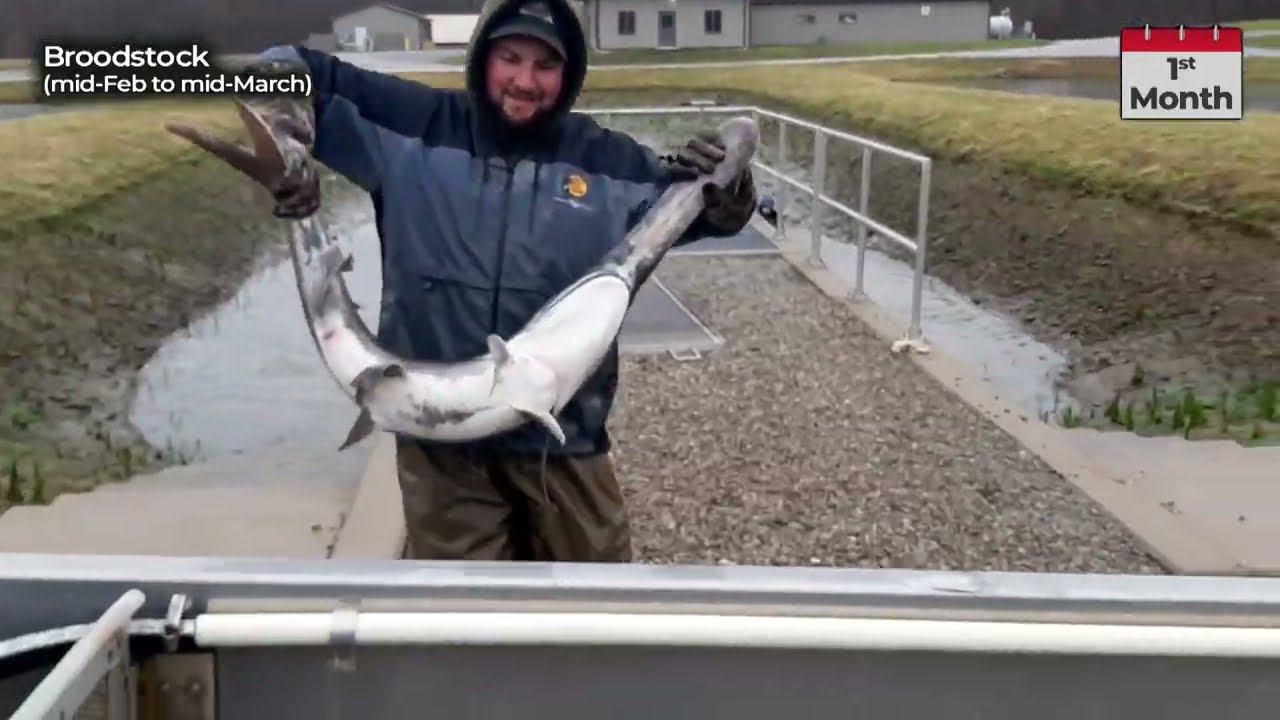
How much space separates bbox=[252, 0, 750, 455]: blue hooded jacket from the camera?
8.22 feet

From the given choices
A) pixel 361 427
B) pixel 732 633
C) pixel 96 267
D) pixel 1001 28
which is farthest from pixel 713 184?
pixel 1001 28

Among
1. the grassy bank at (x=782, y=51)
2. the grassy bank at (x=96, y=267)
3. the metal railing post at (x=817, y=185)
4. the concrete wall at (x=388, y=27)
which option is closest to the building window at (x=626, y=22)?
the grassy bank at (x=782, y=51)

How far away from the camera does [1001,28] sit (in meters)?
26.1

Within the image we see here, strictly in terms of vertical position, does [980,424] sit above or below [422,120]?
below

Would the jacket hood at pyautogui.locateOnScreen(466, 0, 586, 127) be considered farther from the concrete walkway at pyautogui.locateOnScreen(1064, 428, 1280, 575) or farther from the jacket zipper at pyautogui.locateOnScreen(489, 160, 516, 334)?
the concrete walkway at pyautogui.locateOnScreen(1064, 428, 1280, 575)

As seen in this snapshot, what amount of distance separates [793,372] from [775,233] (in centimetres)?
427

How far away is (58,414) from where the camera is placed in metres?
6.63

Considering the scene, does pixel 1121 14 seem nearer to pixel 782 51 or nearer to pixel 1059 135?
Answer: pixel 1059 135

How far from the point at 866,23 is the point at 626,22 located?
788 cm

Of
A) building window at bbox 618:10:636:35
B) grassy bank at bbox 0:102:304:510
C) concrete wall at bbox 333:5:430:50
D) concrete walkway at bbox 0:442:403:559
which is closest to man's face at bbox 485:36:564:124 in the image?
grassy bank at bbox 0:102:304:510

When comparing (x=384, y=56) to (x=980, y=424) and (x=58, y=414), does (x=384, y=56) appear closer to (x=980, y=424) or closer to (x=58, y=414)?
(x=58, y=414)

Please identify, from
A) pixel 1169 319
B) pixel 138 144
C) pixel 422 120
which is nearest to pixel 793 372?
pixel 1169 319

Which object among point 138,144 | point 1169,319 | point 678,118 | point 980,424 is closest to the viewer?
point 980,424

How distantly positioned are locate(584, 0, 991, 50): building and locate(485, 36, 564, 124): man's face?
10032 mm
